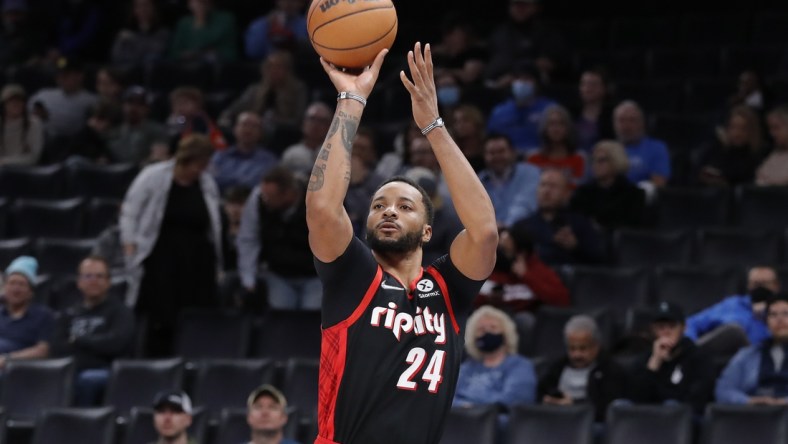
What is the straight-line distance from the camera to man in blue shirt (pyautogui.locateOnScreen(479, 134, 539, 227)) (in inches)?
380

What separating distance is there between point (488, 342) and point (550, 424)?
70cm

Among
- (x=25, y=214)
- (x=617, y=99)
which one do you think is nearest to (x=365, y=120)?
(x=617, y=99)

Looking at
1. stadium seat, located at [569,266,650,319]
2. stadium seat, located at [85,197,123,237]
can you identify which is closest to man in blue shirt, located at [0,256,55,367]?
stadium seat, located at [85,197,123,237]

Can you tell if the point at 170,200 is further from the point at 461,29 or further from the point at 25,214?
the point at 461,29

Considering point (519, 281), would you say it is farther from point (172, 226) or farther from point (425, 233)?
point (425, 233)

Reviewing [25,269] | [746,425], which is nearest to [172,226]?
[25,269]

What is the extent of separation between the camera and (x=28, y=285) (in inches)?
351

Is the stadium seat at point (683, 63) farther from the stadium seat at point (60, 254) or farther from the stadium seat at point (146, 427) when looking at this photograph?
the stadium seat at point (146, 427)

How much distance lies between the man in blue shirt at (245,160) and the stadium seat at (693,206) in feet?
8.77

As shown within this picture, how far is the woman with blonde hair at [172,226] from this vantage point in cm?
909

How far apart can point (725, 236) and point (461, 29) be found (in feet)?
10.8

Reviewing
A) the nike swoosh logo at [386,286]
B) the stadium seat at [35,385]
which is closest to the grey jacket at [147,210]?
the stadium seat at [35,385]

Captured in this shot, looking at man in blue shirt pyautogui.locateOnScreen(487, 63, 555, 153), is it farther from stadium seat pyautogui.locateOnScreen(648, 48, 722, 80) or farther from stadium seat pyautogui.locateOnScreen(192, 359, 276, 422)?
stadium seat pyautogui.locateOnScreen(192, 359, 276, 422)

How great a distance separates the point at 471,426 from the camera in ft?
25.3
